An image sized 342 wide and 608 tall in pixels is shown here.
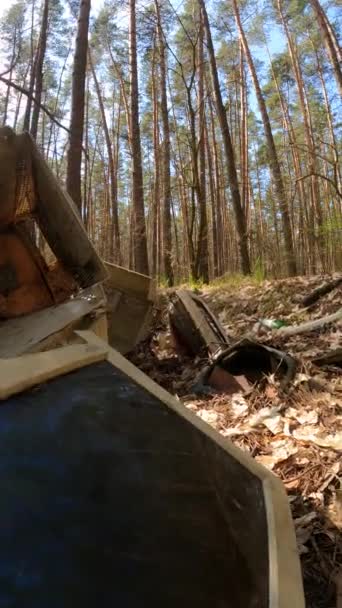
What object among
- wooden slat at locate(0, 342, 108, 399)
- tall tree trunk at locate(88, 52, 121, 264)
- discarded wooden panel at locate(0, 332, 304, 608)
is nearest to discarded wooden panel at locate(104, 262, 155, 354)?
wooden slat at locate(0, 342, 108, 399)

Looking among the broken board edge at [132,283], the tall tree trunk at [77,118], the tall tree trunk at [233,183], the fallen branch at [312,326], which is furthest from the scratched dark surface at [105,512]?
the tall tree trunk at [233,183]

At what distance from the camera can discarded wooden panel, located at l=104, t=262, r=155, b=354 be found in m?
4.50

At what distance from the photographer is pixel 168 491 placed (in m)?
0.94

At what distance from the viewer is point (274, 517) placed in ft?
3.56

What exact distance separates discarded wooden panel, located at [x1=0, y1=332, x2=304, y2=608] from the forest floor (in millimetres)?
760

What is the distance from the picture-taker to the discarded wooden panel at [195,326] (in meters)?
4.29

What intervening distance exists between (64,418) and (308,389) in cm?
231

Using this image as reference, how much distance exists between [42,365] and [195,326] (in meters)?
3.32

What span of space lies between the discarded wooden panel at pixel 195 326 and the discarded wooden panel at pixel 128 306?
303mm

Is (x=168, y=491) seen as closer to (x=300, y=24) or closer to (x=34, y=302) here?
(x=34, y=302)

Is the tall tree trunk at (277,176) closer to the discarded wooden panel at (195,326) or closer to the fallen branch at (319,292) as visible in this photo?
the fallen branch at (319,292)

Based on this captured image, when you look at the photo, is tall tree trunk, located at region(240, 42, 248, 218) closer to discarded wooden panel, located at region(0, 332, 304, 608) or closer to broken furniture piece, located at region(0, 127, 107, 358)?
broken furniture piece, located at region(0, 127, 107, 358)

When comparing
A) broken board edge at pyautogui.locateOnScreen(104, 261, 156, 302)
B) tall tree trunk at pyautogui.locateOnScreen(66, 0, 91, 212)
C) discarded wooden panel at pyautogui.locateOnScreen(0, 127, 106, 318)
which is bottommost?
broken board edge at pyautogui.locateOnScreen(104, 261, 156, 302)

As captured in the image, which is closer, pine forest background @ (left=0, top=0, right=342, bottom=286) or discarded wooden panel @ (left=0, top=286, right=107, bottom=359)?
discarded wooden panel @ (left=0, top=286, right=107, bottom=359)
